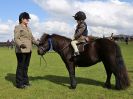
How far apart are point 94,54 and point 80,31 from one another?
901mm

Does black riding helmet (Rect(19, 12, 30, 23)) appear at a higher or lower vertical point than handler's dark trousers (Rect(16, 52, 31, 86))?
higher

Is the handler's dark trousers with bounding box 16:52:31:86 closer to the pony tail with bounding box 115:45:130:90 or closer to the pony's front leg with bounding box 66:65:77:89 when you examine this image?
the pony's front leg with bounding box 66:65:77:89

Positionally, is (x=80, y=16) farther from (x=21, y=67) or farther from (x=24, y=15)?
(x=21, y=67)

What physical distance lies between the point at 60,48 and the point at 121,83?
239cm

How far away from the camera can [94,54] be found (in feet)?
38.9

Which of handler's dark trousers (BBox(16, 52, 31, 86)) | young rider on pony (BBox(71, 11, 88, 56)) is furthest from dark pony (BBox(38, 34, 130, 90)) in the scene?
handler's dark trousers (BBox(16, 52, 31, 86))

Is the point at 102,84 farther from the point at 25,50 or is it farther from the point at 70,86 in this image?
the point at 25,50

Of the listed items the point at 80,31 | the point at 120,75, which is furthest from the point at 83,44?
the point at 120,75

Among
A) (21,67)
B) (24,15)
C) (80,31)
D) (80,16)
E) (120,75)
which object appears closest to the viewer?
(120,75)

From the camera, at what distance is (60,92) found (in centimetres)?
1119

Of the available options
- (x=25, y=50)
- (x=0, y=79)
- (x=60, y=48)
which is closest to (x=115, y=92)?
(x=60, y=48)

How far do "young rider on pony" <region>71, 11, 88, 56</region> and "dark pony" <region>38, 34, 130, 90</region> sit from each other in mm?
319

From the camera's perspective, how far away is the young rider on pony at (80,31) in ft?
38.3

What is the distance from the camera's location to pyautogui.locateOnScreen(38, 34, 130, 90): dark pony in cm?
1147
